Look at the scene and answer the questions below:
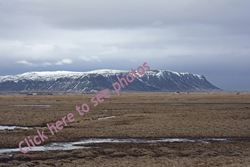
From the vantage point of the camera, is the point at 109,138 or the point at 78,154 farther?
the point at 109,138

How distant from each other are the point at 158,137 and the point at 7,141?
45.0 ft

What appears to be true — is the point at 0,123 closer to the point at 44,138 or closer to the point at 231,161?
the point at 44,138

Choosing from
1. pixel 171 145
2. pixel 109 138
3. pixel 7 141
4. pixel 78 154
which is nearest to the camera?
pixel 78 154

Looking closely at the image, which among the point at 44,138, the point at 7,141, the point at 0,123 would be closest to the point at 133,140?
the point at 44,138

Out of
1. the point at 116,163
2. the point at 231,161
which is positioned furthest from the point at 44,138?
the point at 231,161

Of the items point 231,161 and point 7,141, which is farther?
point 7,141

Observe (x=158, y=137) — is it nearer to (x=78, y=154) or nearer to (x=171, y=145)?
(x=171, y=145)

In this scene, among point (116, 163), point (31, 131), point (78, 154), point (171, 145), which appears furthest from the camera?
point (31, 131)

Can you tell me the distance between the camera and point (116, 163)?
15.5 m

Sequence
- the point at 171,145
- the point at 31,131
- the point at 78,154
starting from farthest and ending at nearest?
the point at 31,131, the point at 171,145, the point at 78,154

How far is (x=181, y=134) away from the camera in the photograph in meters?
24.3

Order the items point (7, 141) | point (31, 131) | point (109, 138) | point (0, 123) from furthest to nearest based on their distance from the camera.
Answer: point (0, 123)
point (31, 131)
point (109, 138)
point (7, 141)

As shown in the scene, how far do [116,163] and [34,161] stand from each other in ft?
17.6

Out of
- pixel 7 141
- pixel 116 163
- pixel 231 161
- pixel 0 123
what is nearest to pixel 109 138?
pixel 116 163
